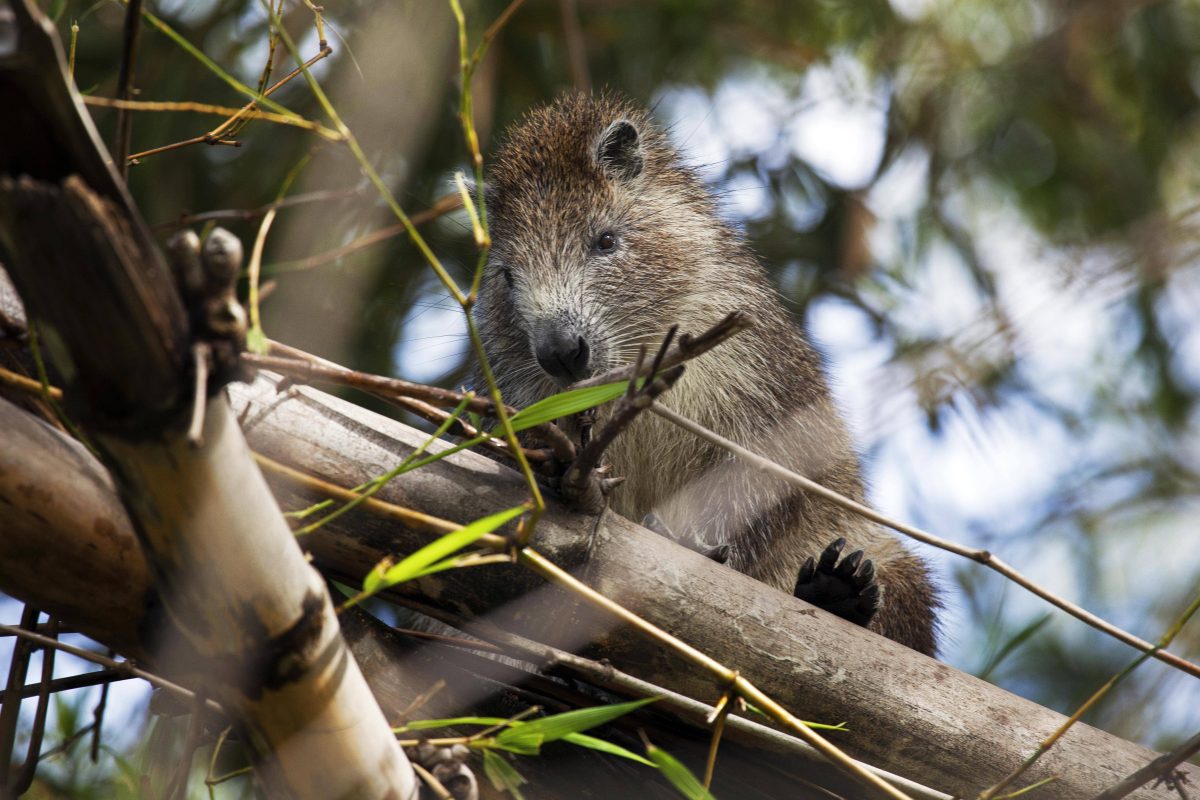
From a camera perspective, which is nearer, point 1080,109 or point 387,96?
point 387,96

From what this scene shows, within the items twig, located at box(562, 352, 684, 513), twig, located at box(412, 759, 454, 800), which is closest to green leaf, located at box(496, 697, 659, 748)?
twig, located at box(412, 759, 454, 800)

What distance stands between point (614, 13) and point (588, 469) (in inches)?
133

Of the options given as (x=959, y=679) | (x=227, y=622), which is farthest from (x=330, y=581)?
(x=959, y=679)

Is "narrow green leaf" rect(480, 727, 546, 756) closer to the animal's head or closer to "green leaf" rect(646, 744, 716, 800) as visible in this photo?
"green leaf" rect(646, 744, 716, 800)

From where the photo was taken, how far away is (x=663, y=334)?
3.64 m

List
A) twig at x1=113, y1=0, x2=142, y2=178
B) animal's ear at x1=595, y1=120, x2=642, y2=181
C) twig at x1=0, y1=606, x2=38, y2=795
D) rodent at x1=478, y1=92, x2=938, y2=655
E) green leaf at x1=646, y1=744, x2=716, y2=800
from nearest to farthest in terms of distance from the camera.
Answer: twig at x1=113, y1=0, x2=142, y2=178 → green leaf at x1=646, y1=744, x2=716, y2=800 → twig at x1=0, y1=606, x2=38, y2=795 → rodent at x1=478, y1=92, x2=938, y2=655 → animal's ear at x1=595, y1=120, x2=642, y2=181

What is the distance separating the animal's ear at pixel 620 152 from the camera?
3820mm

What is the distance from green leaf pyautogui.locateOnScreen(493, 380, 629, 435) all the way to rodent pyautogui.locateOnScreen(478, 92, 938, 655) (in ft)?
4.49

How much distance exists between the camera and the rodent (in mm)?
3309

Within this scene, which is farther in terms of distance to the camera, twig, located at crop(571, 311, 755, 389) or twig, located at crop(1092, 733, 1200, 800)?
twig, located at crop(1092, 733, 1200, 800)

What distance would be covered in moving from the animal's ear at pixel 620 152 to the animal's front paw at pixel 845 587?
5.54 ft

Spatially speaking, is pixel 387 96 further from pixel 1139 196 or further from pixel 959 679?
pixel 1139 196

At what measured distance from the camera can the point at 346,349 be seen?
13.5 feet

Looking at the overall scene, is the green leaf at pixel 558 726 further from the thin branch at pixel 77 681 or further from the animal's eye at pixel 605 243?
the animal's eye at pixel 605 243
